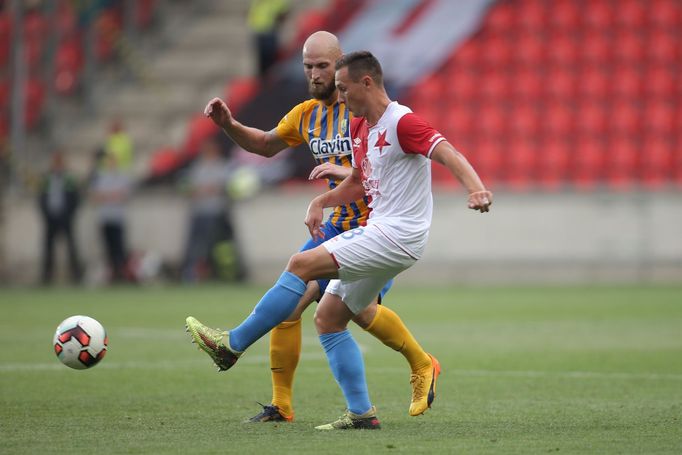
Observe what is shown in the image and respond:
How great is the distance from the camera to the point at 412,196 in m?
6.61

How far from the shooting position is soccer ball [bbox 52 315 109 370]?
24.0 ft

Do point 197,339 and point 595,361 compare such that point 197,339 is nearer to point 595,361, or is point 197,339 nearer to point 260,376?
point 260,376

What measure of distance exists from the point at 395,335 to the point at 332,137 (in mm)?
1211

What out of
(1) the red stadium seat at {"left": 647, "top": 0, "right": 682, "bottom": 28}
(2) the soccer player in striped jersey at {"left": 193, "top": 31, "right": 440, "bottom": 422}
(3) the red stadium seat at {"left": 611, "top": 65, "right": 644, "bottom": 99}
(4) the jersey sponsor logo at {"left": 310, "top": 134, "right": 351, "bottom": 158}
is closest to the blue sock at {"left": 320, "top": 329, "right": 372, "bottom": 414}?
(2) the soccer player in striped jersey at {"left": 193, "top": 31, "right": 440, "bottom": 422}

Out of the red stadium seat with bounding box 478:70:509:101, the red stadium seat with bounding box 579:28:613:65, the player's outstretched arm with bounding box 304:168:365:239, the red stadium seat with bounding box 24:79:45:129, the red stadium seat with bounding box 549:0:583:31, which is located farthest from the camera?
the red stadium seat with bounding box 24:79:45:129

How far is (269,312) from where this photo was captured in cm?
650

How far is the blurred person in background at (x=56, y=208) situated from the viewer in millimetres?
20484

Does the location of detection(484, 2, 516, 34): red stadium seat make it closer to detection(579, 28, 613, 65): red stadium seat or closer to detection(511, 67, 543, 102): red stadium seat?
detection(511, 67, 543, 102): red stadium seat

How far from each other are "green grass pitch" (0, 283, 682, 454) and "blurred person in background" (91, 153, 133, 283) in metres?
4.79

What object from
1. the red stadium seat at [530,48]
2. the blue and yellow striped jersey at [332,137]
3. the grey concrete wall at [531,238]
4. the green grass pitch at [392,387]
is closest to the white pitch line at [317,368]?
the green grass pitch at [392,387]

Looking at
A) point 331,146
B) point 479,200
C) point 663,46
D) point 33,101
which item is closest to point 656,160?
point 663,46

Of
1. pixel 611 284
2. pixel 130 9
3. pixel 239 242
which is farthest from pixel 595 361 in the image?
pixel 130 9

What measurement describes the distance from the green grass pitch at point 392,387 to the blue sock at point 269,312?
19.7 inches

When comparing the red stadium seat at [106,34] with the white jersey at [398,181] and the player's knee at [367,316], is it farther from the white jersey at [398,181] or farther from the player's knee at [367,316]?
the white jersey at [398,181]
